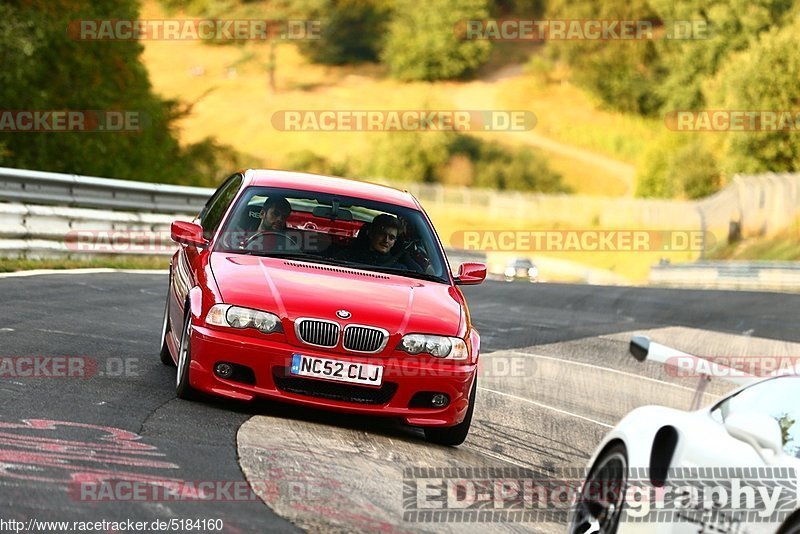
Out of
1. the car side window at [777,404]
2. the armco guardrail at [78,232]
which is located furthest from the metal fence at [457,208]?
the car side window at [777,404]

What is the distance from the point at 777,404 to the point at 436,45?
113 meters

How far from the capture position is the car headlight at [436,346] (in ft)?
28.9

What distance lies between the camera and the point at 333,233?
10.2 m

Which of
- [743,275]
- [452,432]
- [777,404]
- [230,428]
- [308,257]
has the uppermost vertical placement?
[308,257]

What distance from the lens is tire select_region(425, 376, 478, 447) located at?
30.2 ft

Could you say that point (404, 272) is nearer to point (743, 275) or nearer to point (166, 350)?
point (166, 350)

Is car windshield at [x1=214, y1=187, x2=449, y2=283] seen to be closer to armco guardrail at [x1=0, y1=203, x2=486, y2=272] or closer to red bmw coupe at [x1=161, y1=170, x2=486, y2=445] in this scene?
red bmw coupe at [x1=161, y1=170, x2=486, y2=445]

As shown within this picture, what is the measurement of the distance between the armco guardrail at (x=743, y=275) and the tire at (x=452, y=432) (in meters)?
29.0

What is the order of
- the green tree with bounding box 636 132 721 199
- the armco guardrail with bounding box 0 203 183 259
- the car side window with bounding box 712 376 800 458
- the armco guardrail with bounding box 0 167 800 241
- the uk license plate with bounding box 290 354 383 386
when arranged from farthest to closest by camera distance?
the green tree with bounding box 636 132 721 199 < the armco guardrail with bounding box 0 167 800 241 < the armco guardrail with bounding box 0 203 183 259 < the uk license plate with bounding box 290 354 383 386 < the car side window with bounding box 712 376 800 458

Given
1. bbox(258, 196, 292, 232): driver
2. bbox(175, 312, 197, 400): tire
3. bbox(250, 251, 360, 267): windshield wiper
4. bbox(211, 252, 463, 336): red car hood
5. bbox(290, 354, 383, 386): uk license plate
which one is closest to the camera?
bbox(290, 354, 383, 386): uk license plate

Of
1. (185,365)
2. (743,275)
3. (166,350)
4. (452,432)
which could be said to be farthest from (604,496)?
(743,275)

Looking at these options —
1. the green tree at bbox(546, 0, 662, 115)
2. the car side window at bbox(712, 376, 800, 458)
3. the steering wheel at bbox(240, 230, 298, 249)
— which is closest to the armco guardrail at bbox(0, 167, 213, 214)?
the steering wheel at bbox(240, 230, 298, 249)

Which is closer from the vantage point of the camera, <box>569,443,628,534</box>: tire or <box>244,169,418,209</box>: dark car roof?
<box>569,443,628,534</box>: tire

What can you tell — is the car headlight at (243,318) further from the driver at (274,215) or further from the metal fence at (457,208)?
the metal fence at (457,208)
